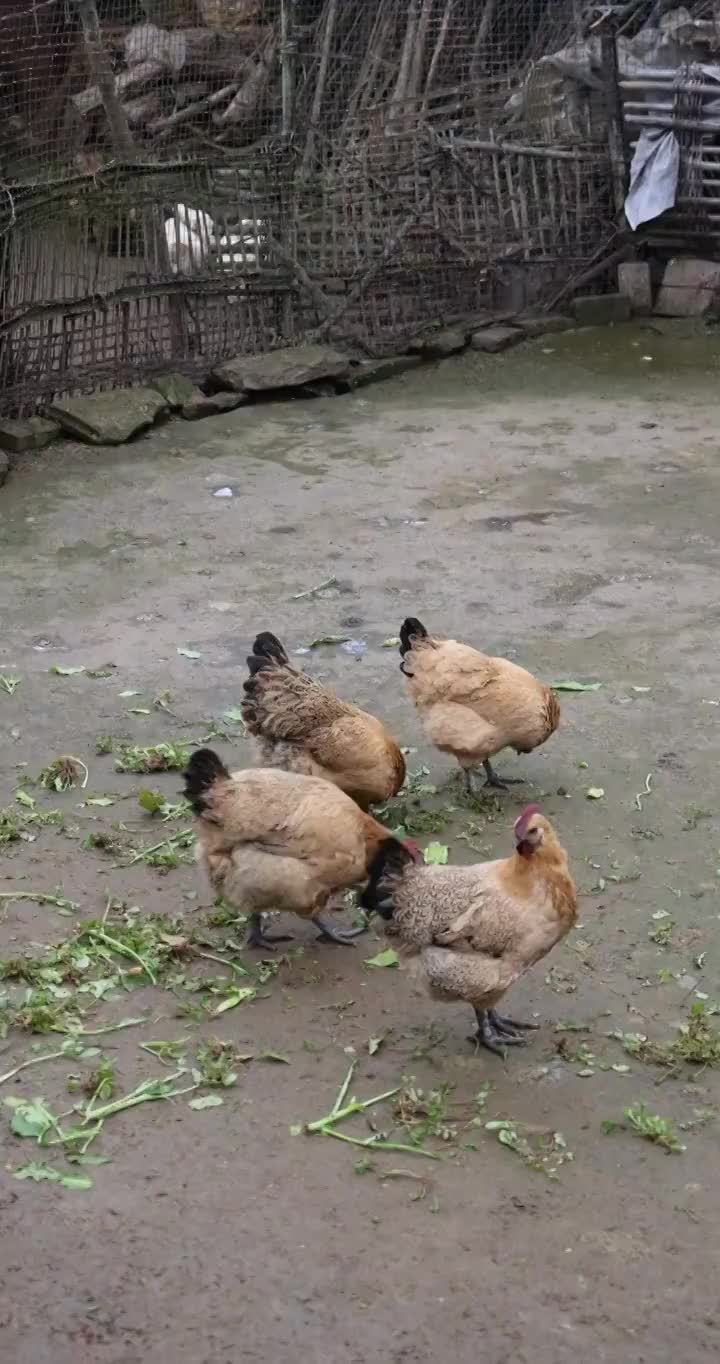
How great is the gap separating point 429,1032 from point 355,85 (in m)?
10.6

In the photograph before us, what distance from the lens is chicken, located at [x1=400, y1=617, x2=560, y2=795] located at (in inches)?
234

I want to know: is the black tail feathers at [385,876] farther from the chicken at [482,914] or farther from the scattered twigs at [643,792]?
the scattered twigs at [643,792]

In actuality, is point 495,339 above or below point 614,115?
below

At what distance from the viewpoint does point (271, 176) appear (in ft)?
39.8

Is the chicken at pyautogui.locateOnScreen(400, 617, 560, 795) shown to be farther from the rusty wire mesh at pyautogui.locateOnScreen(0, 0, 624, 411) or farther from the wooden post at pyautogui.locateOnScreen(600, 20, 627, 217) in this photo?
the wooden post at pyautogui.locateOnScreen(600, 20, 627, 217)

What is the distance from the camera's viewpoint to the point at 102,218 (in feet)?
36.7

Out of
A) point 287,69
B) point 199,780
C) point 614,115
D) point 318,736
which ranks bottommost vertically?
point 318,736

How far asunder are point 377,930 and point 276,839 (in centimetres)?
45

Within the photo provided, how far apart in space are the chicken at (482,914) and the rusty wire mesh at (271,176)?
732cm

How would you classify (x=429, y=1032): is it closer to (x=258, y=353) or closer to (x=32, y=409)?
(x=32, y=409)

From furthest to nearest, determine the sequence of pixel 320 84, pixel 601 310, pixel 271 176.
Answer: pixel 601 310 < pixel 320 84 < pixel 271 176

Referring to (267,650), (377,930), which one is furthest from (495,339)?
(377,930)

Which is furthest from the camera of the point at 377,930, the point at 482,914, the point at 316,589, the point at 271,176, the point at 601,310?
the point at 601,310

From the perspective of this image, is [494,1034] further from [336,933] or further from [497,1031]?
[336,933]
